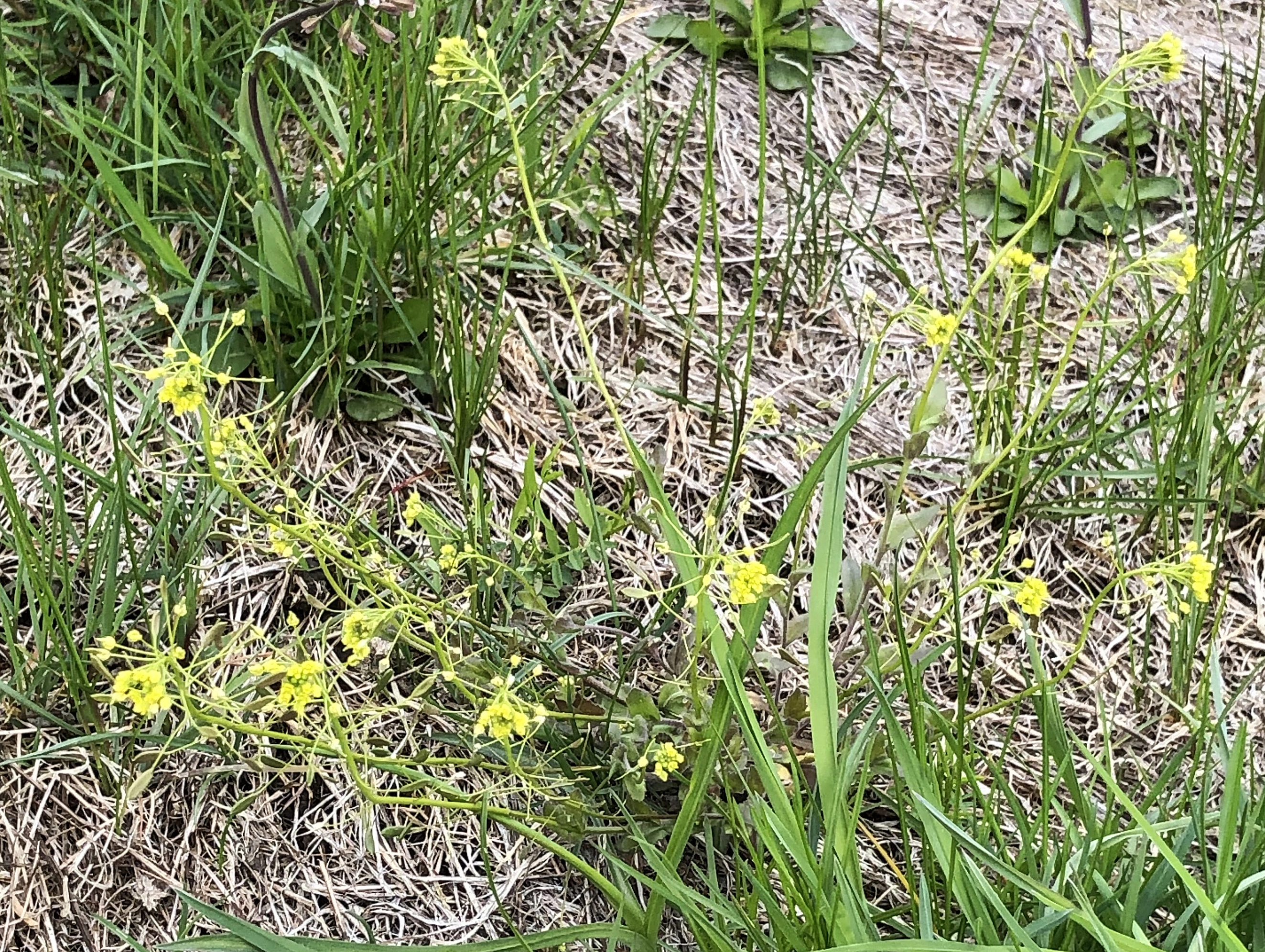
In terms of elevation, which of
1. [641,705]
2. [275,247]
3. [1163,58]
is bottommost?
[641,705]

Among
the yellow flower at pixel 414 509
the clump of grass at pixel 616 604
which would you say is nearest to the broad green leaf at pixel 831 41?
the clump of grass at pixel 616 604

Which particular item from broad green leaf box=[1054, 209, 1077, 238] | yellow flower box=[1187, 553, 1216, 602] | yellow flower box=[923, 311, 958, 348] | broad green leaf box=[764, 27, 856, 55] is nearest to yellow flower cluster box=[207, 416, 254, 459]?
yellow flower box=[923, 311, 958, 348]

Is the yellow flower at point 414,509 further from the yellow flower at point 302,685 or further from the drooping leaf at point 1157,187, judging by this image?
the drooping leaf at point 1157,187

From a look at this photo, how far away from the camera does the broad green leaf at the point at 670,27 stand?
7.80 ft

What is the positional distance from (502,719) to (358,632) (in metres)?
0.19

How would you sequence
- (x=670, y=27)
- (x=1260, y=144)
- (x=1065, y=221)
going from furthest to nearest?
(x=670, y=27), (x=1065, y=221), (x=1260, y=144)

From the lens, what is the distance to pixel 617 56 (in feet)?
7.87

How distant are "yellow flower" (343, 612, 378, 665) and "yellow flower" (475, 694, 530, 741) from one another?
0.47 feet

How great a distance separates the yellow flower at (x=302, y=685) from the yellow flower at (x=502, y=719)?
17cm

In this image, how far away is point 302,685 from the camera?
114cm

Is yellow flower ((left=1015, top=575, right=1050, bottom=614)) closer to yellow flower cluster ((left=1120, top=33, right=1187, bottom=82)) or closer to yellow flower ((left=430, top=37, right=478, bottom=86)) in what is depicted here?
yellow flower cluster ((left=1120, top=33, right=1187, bottom=82))

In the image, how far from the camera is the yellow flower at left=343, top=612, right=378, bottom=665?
4.01ft

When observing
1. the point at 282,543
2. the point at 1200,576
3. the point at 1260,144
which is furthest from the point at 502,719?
the point at 1260,144

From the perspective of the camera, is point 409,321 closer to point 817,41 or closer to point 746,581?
point 746,581
